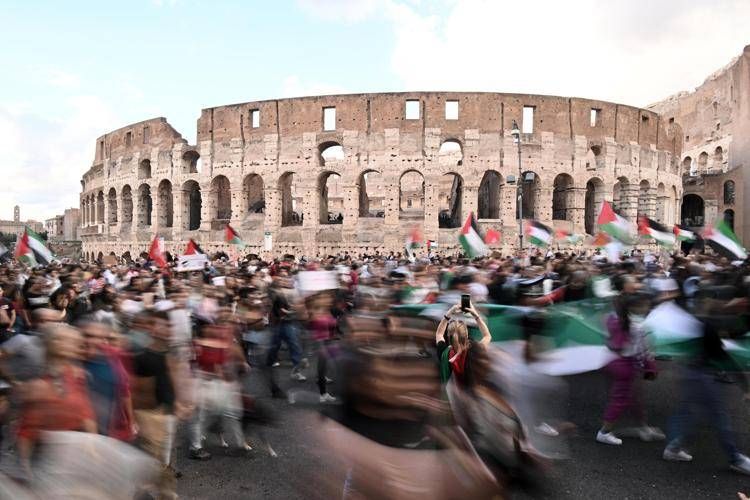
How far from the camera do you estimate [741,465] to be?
486 cm

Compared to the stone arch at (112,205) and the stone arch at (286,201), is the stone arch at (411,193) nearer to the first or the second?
the stone arch at (286,201)

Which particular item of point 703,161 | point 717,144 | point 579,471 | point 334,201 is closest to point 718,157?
point 717,144

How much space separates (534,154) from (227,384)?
91.4 ft

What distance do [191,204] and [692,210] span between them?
42.0 meters

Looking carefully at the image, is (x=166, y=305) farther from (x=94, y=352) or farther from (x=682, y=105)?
(x=682, y=105)

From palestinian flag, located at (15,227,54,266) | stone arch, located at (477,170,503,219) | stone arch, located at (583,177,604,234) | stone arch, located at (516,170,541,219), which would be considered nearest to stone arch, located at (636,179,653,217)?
stone arch, located at (583,177,604,234)

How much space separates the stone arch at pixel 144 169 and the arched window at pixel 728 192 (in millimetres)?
45590

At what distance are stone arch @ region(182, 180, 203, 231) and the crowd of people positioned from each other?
2469 centimetres

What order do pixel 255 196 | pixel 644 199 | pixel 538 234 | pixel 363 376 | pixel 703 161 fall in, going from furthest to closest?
pixel 703 161 → pixel 255 196 → pixel 644 199 → pixel 538 234 → pixel 363 376

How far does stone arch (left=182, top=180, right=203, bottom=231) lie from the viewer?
3303cm

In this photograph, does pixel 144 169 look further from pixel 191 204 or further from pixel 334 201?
pixel 334 201

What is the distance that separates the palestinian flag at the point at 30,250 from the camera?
1258cm

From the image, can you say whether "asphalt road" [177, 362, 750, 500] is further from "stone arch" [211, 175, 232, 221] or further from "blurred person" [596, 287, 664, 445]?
"stone arch" [211, 175, 232, 221]

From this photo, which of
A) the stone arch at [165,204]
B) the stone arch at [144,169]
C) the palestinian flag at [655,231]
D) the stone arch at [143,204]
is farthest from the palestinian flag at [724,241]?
the stone arch at [144,169]
